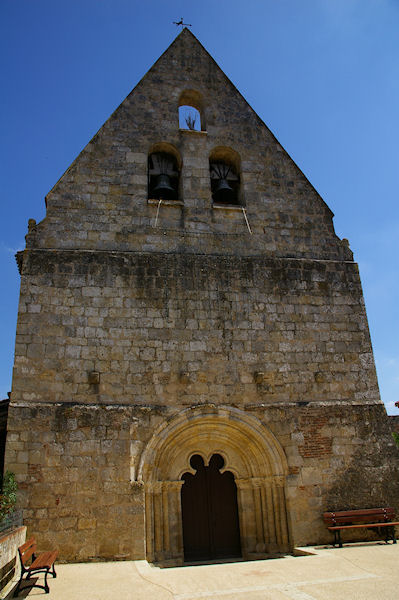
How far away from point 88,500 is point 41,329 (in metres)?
2.79

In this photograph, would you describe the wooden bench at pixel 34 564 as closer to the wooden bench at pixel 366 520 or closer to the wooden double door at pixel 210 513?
the wooden double door at pixel 210 513

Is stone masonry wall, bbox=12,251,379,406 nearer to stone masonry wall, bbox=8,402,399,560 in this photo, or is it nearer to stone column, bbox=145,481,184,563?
stone masonry wall, bbox=8,402,399,560

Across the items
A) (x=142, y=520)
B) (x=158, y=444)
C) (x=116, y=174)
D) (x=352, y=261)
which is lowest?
(x=142, y=520)

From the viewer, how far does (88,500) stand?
7.01 m

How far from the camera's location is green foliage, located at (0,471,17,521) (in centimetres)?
625

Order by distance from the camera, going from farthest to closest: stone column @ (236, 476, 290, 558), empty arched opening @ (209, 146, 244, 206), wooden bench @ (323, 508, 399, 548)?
1. empty arched opening @ (209, 146, 244, 206)
2. stone column @ (236, 476, 290, 558)
3. wooden bench @ (323, 508, 399, 548)

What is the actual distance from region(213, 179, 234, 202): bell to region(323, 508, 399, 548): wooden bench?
6.21m

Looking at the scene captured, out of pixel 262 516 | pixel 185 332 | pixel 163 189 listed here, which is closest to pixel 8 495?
pixel 185 332

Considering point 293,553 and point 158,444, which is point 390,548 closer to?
point 293,553

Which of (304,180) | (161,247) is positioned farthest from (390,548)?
(304,180)

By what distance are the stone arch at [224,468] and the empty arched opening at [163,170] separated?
4.34 metres

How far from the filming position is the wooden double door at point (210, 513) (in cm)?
779

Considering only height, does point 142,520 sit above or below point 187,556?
above

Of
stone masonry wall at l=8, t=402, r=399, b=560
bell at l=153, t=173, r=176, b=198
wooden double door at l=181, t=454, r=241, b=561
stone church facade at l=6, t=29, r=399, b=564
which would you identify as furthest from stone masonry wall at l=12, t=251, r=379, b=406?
bell at l=153, t=173, r=176, b=198
